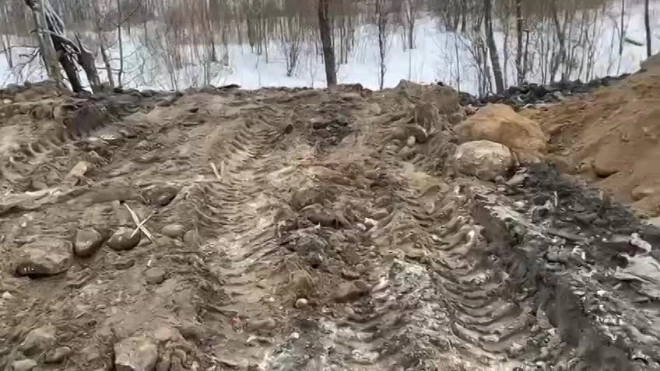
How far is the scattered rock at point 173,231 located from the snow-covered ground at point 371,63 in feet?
42.9

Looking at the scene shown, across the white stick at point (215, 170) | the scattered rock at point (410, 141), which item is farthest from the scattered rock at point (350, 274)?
the scattered rock at point (410, 141)

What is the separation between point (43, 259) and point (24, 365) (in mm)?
1024

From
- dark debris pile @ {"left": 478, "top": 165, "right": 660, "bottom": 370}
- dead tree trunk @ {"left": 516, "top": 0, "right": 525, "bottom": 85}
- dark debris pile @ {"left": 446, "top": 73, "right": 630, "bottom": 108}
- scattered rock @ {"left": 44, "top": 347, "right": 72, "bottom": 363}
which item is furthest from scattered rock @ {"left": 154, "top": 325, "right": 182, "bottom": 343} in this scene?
dead tree trunk @ {"left": 516, "top": 0, "right": 525, "bottom": 85}

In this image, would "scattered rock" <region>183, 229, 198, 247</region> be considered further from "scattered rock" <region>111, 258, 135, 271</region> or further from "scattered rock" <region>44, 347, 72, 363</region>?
"scattered rock" <region>44, 347, 72, 363</region>

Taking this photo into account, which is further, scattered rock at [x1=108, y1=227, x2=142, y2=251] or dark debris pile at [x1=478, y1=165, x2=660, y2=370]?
scattered rock at [x1=108, y1=227, x2=142, y2=251]

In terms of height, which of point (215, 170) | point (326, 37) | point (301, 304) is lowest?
point (301, 304)

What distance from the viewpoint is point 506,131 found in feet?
17.9

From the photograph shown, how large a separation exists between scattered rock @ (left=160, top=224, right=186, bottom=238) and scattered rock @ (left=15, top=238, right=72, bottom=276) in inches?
22.7

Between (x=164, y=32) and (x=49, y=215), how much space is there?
15.3 metres

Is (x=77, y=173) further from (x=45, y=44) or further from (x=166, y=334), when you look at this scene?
(x=45, y=44)

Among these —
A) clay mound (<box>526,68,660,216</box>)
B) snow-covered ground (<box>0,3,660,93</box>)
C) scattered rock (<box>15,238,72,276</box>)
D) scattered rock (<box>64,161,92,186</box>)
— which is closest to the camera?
scattered rock (<box>15,238,72,276</box>)

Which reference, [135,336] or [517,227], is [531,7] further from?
[135,336]

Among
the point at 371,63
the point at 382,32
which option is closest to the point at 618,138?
the point at 382,32

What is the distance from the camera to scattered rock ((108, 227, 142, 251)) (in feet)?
13.4
